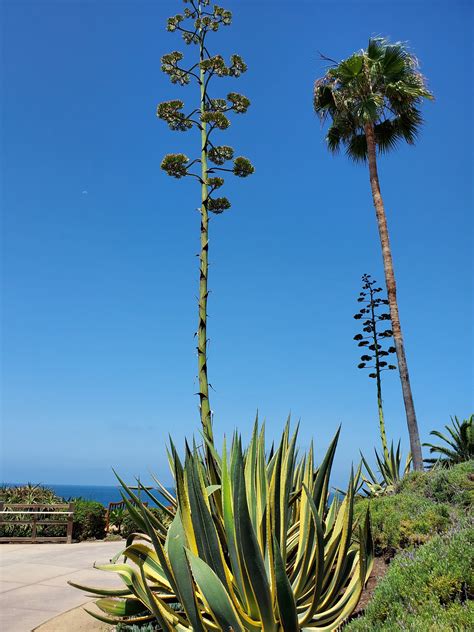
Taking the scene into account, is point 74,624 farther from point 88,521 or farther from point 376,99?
point 376,99

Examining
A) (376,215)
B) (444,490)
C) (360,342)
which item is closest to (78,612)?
(444,490)

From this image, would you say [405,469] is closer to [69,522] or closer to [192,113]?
[69,522]

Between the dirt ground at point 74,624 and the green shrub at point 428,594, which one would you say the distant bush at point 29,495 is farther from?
the green shrub at point 428,594

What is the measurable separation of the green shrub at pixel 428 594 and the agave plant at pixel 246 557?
20 centimetres

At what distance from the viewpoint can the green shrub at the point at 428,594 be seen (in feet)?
8.98

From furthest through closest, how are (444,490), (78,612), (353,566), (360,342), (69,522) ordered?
(360,342) < (69,522) < (444,490) < (78,612) < (353,566)

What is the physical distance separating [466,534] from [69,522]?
34.8 feet

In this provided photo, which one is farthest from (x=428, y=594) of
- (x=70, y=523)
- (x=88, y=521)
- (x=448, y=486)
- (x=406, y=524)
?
(x=88, y=521)

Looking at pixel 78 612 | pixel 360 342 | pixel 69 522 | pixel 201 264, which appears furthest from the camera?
pixel 360 342

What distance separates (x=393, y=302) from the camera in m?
12.9

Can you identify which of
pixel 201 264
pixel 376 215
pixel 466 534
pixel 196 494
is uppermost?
pixel 376 215

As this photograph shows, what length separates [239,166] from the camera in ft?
23.5

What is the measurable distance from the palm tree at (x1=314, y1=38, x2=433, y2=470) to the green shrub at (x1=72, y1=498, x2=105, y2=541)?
936 centimetres

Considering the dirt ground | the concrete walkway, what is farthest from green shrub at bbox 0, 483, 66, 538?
the dirt ground
